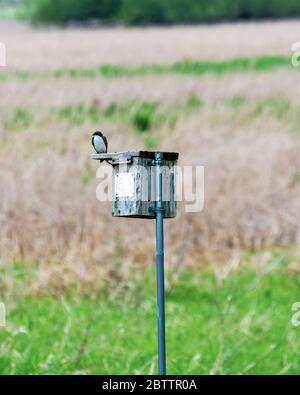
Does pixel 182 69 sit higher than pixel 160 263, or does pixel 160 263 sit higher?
pixel 182 69

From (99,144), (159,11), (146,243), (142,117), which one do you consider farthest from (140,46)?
(99,144)

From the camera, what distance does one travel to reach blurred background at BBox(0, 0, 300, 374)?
5617 millimetres

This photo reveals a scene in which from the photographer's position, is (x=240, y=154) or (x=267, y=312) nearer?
(x=267, y=312)

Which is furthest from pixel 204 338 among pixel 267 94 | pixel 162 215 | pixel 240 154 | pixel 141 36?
pixel 141 36

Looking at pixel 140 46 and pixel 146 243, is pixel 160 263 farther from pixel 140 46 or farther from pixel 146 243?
pixel 140 46

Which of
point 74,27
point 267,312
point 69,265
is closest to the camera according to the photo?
point 267,312

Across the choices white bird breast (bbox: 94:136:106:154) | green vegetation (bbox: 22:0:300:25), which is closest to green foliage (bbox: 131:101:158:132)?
white bird breast (bbox: 94:136:106:154)

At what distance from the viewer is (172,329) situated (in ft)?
20.0

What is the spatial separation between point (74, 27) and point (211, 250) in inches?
1124

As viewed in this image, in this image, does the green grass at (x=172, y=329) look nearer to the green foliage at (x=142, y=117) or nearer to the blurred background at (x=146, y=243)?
the blurred background at (x=146, y=243)

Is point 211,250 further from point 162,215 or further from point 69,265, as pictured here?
point 162,215

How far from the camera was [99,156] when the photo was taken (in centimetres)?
362

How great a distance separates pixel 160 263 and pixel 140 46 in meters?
20.9
